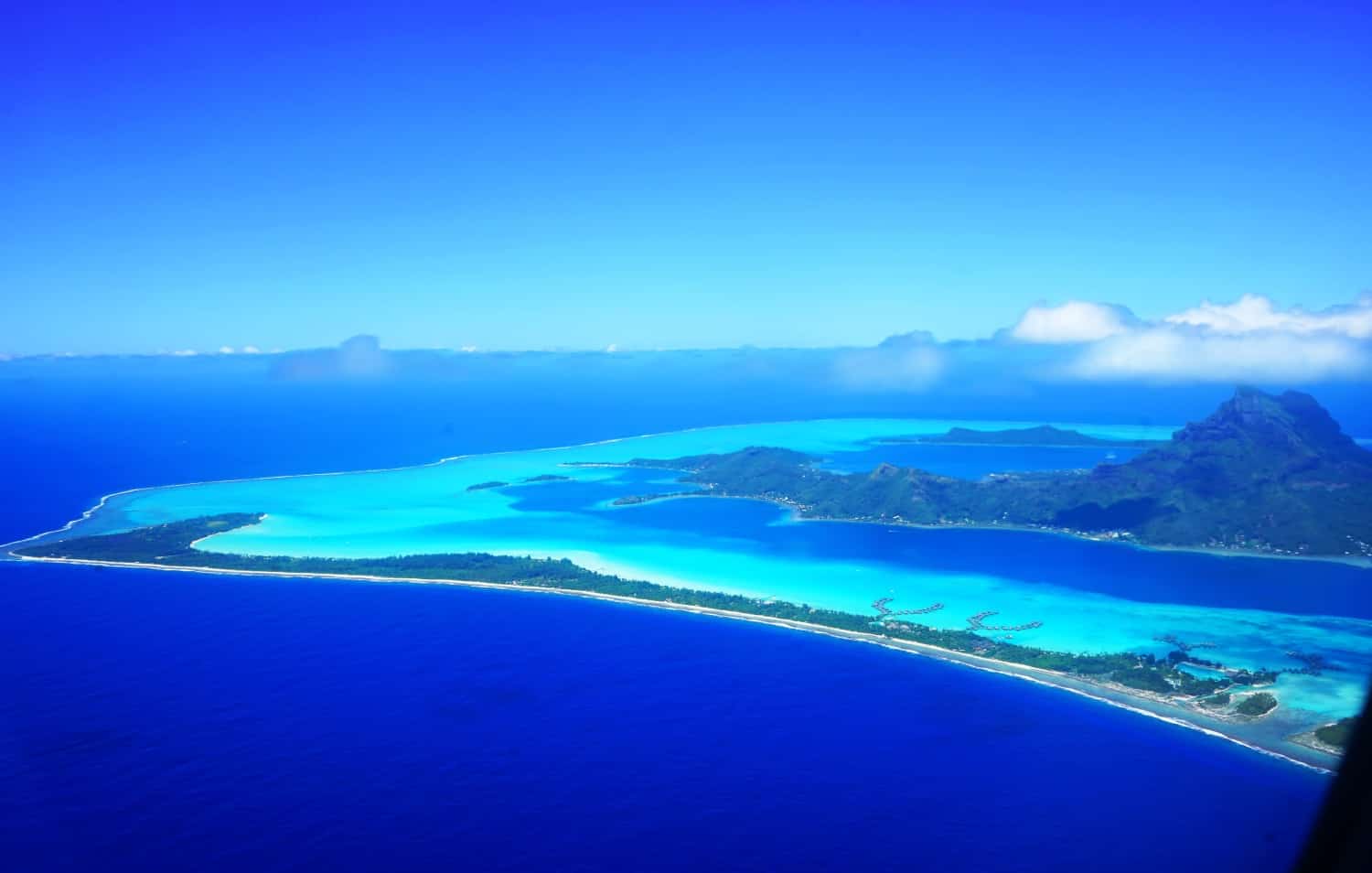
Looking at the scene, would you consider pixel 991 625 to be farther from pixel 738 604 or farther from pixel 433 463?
pixel 433 463

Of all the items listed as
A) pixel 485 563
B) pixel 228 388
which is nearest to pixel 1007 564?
pixel 485 563

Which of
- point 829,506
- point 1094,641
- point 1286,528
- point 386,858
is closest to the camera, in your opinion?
point 386,858

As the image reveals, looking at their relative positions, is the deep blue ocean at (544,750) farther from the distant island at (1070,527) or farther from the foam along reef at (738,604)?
the distant island at (1070,527)

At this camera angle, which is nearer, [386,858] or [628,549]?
[386,858]

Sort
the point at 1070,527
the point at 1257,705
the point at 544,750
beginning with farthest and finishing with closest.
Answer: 1. the point at 1070,527
2. the point at 1257,705
3. the point at 544,750

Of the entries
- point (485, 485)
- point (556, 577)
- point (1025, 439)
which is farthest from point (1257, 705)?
point (1025, 439)

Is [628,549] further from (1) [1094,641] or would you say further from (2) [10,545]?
(2) [10,545]

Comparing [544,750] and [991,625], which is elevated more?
[544,750]

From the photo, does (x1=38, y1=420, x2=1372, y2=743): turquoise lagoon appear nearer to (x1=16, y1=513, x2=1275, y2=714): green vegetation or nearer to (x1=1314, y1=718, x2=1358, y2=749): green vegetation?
(x1=1314, y1=718, x2=1358, y2=749): green vegetation
